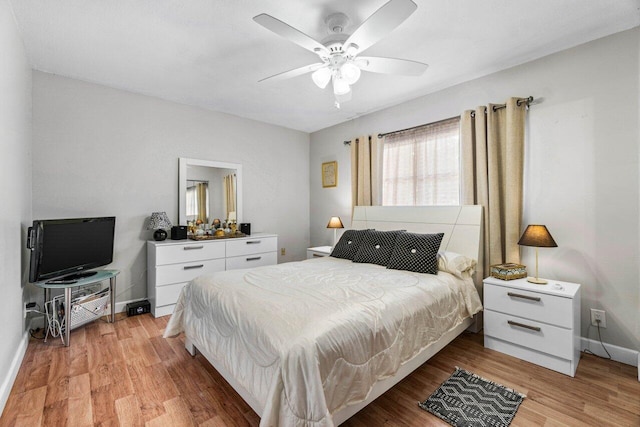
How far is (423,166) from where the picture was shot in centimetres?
339

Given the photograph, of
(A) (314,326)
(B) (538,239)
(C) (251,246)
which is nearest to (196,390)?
(A) (314,326)

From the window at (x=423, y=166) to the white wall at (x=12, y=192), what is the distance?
348 cm

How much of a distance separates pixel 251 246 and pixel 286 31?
2718 millimetres

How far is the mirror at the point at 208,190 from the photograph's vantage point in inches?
144

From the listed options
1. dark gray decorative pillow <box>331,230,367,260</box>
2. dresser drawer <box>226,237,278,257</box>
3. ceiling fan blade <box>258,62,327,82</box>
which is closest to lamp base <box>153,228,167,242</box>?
dresser drawer <box>226,237,278,257</box>

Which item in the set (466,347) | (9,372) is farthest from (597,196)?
(9,372)

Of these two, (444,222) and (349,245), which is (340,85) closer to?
(349,245)

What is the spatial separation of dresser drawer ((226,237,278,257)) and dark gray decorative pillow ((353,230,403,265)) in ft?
4.82

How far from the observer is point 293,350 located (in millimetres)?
1259

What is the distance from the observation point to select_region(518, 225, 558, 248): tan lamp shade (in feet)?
7.16

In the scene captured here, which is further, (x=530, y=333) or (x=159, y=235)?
(x=159, y=235)

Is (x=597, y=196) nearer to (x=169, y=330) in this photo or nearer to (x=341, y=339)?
(x=341, y=339)

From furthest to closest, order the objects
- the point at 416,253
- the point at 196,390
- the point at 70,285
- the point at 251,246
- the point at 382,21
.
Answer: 1. the point at 251,246
2. the point at 416,253
3. the point at 70,285
4. the point at 196,390
5. the point at 382,21

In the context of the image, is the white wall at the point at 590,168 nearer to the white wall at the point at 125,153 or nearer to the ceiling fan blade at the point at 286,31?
the ceiling fan blade at the point at 286,31
